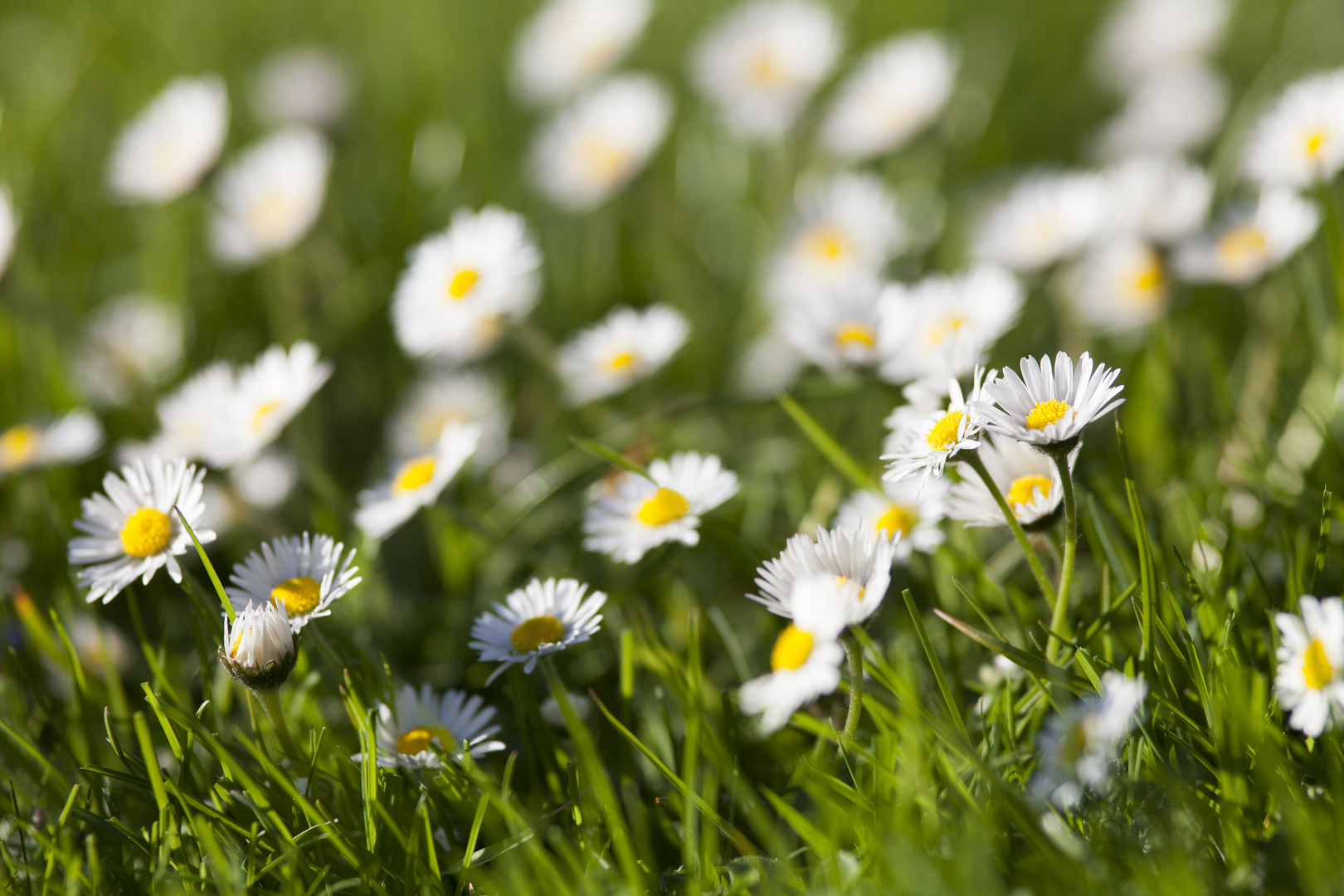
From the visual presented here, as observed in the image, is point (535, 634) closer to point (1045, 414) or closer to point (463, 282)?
point (1045, 414)

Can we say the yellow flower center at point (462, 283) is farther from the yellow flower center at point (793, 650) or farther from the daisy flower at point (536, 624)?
the yellow flower center at point (793, 650)

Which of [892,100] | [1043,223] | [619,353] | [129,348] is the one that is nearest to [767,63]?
[892,100]

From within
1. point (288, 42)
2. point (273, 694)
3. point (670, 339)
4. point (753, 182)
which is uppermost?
point (288, 42)

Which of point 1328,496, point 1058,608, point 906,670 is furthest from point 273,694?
point 1328,496

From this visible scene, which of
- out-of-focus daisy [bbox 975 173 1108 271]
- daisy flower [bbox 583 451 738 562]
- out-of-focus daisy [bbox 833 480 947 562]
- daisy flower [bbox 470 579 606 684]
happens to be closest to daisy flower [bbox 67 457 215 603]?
daisy flower [bbox 470 579 606 684]

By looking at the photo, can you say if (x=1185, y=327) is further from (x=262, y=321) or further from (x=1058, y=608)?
(x=262, y=321)

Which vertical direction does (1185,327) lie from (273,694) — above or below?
below

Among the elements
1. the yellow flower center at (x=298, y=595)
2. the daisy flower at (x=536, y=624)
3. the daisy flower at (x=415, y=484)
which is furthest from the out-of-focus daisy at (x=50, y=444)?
the daisy flower at (x=536, y=624)
